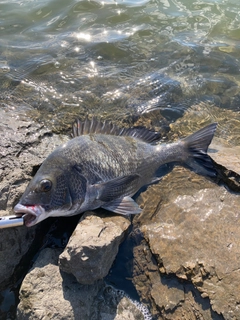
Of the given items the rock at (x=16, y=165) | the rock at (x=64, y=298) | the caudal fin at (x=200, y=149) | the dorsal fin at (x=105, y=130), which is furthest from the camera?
the caudal fin at (x=200, y=149)

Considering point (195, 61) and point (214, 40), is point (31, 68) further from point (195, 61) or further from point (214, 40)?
point (214, 40)

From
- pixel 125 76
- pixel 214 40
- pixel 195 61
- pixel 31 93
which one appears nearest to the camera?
pixel 31 93

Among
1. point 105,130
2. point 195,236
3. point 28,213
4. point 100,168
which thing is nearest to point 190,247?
point 195,236

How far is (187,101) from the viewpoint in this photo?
21.4 ft

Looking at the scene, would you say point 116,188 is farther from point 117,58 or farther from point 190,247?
point 117,58

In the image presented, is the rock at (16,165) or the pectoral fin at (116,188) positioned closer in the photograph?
the rock at (16,165)

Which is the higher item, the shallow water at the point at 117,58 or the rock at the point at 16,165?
the rock at the point at 16,165

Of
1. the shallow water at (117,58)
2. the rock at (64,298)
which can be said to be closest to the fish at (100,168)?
the rock at (64,298)

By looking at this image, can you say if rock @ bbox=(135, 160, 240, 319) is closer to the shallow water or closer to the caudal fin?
the caudal fin

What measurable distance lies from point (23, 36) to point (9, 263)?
7037 millimetres

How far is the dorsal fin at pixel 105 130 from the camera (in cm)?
437

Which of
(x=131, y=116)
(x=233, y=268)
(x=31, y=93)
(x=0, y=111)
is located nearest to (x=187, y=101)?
(x=131, y=116)

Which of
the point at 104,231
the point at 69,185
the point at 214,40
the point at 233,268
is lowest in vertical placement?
the point at 214,40

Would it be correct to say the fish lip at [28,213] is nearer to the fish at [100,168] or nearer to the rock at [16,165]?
the fish at [100,168]
